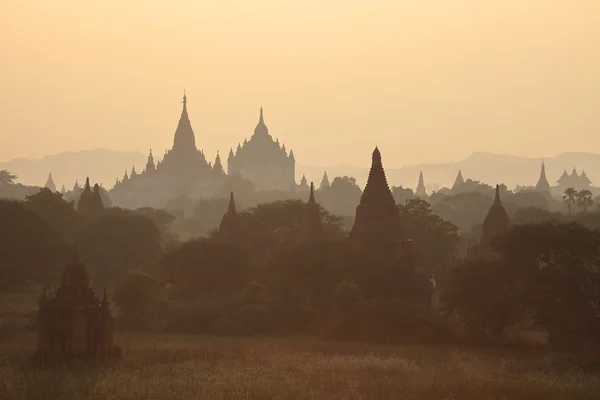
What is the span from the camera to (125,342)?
3475 cm

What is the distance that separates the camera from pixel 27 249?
172ft

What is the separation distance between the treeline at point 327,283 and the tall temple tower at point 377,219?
1725mm

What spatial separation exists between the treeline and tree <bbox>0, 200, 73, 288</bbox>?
71mm

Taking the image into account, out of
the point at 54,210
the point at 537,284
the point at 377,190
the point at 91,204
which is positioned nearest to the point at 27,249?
the point at 54,210

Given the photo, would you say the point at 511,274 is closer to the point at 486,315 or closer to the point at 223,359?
the point at 486,315

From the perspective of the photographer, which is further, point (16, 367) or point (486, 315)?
point (486, 315)

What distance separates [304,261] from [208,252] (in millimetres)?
6697

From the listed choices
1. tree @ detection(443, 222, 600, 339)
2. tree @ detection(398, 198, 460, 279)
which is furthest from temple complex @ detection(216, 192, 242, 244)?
tree @ detection(443, 222, 600, 339)

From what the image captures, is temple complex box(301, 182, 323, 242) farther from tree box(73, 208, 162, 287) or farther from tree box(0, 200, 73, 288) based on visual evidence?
tree box(0, 200, 73, 288)

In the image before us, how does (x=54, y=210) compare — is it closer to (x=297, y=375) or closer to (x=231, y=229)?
(x=231, y=229)

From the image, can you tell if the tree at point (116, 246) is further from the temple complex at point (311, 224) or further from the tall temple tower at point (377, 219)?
the tall temple tower at point (377, 219)

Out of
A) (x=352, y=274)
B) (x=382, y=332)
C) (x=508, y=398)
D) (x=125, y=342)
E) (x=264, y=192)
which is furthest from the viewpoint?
(x=264, y=192)

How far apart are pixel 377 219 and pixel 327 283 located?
28.8 ft

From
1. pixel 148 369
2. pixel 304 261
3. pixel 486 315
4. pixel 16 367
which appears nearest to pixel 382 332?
pixel 486 315
